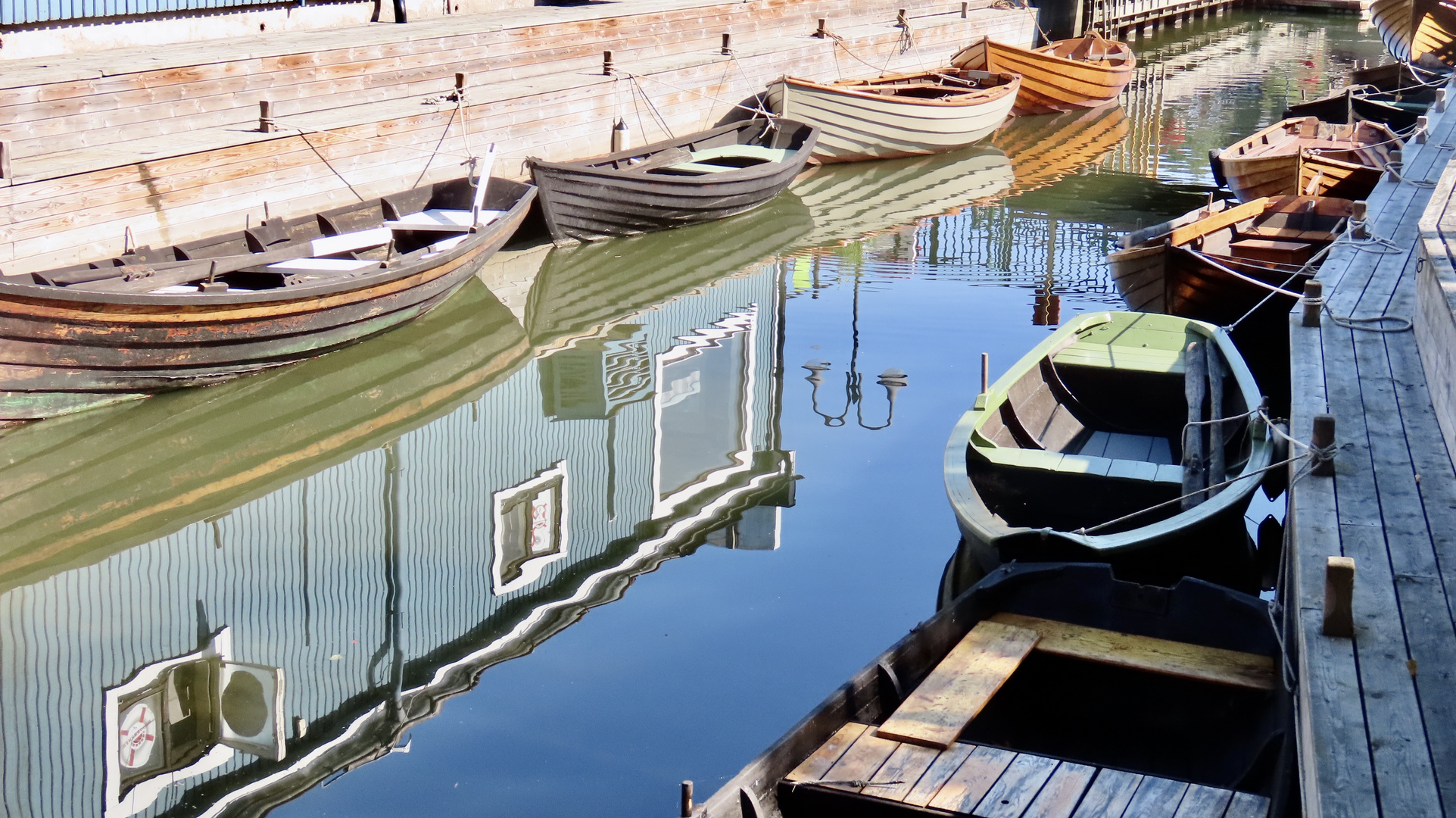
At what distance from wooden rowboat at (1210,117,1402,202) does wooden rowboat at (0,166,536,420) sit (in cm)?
754

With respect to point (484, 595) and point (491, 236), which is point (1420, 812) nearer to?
point (484, 595)

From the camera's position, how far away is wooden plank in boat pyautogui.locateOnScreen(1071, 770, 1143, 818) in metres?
4.53

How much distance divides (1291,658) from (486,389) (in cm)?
697

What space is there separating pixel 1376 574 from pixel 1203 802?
3.98 ft

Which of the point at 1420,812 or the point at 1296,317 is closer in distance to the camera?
the point at 1420,812

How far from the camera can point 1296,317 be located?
875cm

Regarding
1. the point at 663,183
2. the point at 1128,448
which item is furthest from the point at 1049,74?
the point at 1128,448

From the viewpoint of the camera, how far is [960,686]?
5.27m

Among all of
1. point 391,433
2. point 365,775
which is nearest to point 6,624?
point 365,775

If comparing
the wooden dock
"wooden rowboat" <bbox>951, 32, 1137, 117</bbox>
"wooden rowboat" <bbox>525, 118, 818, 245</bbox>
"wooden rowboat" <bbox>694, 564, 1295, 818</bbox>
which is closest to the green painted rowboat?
"wooden rowboat" <bbox>694, 564, 1295, 818</bbox>

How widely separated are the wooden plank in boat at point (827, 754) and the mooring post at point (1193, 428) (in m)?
2.28

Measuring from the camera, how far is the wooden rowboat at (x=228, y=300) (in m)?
9.06

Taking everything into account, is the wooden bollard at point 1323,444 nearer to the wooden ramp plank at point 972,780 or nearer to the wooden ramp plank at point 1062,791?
the wooden ramp plank at point 1062,791

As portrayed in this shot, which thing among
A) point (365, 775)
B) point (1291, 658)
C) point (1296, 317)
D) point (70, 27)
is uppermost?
point (70, 27)
